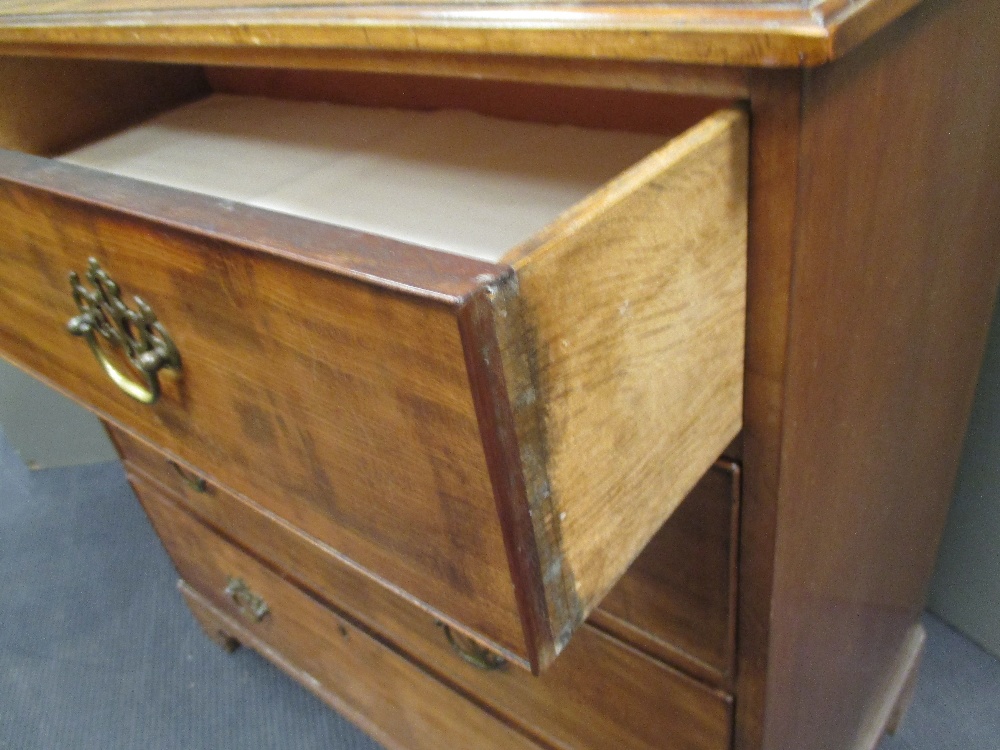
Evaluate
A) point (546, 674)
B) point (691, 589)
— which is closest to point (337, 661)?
point (546, 674)

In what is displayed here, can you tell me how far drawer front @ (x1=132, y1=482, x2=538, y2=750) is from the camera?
0.80 m

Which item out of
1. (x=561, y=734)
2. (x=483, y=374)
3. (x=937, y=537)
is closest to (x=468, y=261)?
(x=483, y=374)

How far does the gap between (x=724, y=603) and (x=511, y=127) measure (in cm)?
32

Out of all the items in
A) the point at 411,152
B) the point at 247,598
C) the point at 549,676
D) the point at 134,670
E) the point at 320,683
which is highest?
the point at 411,152

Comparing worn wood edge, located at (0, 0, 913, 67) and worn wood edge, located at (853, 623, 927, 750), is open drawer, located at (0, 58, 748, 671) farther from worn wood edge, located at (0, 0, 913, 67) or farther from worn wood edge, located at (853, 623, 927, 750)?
worn wood edge, located at (853, 623, 927, 750)

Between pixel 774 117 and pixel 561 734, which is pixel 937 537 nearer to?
pixel 561 734

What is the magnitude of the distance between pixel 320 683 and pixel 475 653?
457mm

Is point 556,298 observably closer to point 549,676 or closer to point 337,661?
point 549,676

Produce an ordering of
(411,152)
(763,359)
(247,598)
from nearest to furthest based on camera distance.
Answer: (763,359) → (411,152) → (247,598)

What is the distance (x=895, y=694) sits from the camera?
2.83 feet

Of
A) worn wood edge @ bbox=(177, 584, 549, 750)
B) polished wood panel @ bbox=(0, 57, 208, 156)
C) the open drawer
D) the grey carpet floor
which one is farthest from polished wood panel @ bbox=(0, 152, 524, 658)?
the grey carpet floor

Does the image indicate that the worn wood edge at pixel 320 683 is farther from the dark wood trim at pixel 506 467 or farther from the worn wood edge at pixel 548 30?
the worn wood edge at pixel 548 30

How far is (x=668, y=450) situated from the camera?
Answer: 1.15 ft

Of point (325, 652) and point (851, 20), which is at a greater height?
point (851, 20)
